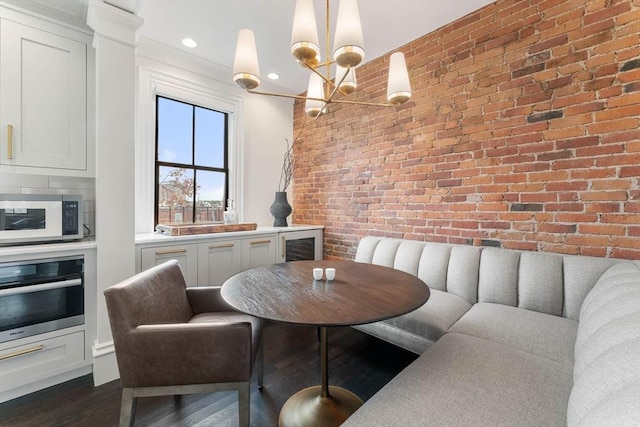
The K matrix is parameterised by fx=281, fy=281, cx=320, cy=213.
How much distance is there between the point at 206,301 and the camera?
1843mm

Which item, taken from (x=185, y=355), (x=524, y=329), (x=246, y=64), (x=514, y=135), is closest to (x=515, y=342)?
(x=524, y=329)

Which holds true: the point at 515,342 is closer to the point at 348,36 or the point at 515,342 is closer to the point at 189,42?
the point at 348,36

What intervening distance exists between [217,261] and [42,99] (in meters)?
1.72

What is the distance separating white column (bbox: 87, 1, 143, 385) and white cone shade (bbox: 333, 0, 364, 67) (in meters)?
1.62

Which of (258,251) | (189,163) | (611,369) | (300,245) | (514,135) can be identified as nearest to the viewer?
(611,369)

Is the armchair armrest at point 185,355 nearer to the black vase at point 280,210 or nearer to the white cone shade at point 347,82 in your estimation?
the white cone shade at point 347,82

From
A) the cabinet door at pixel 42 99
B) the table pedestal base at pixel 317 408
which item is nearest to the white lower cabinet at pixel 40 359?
the cabinet door at pixel 42 99

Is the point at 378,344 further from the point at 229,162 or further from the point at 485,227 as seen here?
the point at 229,162

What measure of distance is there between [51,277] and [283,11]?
102 inches

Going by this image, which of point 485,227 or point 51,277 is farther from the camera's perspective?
point 485,227

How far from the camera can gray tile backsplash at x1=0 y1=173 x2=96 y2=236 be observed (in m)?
2.08

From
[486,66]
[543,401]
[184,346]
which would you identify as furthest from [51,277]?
[486,66]

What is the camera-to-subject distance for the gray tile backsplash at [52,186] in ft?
6.83

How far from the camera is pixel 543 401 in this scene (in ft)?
3.31
